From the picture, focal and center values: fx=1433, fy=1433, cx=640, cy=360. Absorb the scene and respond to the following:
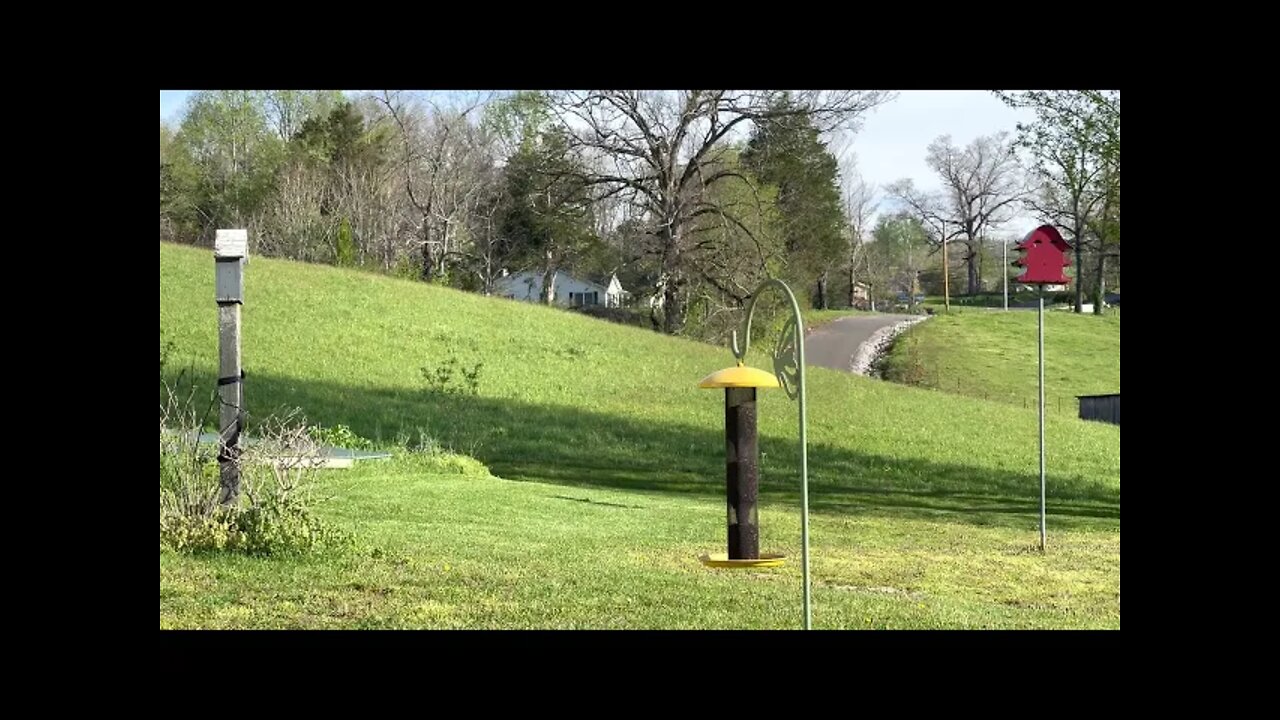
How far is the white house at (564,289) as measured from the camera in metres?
25.0

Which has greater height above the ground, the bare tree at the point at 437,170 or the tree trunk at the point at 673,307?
the bare tree at the point at 437,170

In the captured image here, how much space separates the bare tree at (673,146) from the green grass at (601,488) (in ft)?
5.66

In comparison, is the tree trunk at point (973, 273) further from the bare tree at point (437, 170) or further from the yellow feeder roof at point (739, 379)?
the yellow feeder roof at point (739, 379)

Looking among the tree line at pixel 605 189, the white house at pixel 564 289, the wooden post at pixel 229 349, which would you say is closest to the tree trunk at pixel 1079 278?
the tree line at pixel 605 189

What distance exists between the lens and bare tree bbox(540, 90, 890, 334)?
2111cm

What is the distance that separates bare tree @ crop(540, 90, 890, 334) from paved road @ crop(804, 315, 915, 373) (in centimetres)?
300

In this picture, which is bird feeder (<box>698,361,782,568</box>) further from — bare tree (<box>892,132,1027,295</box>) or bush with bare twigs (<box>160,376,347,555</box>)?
bare tree (<box>892,132,1027,295</box>)

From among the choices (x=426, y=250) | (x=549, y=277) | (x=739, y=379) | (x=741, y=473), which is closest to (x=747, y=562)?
(x=741, y=473)

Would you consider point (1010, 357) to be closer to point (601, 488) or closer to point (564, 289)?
point (564, 289)
